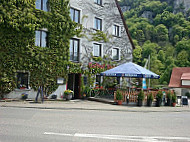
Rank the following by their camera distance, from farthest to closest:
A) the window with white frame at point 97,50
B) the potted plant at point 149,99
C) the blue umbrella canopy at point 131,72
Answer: the window with white frame at point 97,50 → the blue umbrella canopy at point 131,72 → the potted plant at point 149,99

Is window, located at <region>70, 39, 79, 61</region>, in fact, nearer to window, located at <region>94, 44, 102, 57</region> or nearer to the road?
window, located at <region>94, 44, 102, 57</region>

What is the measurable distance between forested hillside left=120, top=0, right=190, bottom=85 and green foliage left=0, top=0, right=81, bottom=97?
237 feet

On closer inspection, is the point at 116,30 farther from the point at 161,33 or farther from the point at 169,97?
the point at 161,33

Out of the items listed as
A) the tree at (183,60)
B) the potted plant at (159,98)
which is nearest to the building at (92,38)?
the potted plant at (159,98)

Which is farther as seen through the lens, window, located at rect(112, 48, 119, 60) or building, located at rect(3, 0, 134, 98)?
window, located at rect(112, 48, 119, 60)

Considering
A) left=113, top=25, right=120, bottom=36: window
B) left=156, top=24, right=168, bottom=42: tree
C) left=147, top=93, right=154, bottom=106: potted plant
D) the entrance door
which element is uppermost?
left=156, top=24, right=168, bottom=42: tree

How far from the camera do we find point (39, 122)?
8805 millimetres

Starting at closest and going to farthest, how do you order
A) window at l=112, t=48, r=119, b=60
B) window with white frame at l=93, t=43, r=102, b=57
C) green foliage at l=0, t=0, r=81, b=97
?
green foliage at l=0, t=0, r=81, b=97, window with white frame at l=93, t=43, r=102, b=57, window at l=112, t=48, r=119, b=60

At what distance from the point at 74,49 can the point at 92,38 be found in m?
2.66

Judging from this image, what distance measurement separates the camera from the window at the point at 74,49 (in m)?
20.5

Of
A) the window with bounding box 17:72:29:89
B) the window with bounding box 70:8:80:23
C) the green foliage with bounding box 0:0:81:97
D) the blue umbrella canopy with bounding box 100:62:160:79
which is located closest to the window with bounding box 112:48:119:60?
the window with bounding box 70:8:80:23

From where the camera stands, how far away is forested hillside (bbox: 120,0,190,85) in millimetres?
96188

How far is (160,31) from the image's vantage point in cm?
11344

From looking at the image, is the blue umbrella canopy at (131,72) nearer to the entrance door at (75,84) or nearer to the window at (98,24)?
the entrance door at (75,84)
